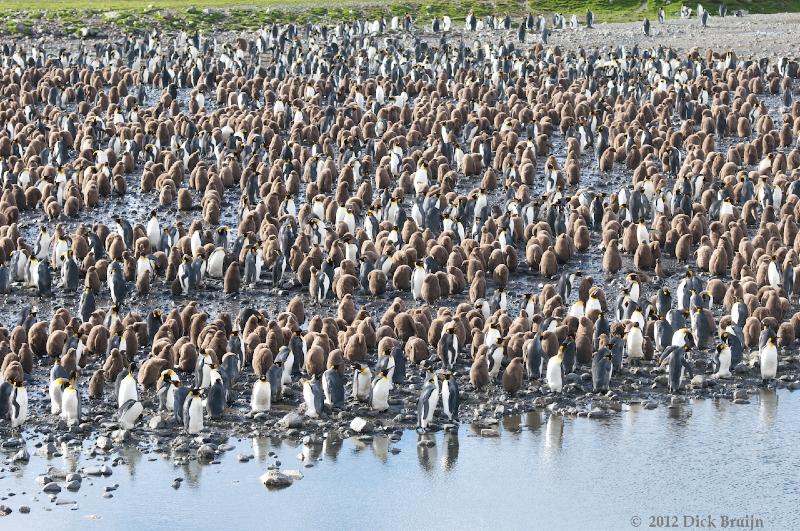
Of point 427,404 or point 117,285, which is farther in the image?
point 117,285

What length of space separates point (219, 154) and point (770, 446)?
597 inches

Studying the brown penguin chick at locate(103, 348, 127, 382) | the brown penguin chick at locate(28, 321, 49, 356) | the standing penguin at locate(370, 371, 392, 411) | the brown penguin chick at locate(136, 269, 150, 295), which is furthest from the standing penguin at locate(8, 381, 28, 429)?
the brown penguin chick at locate(136, 269, 150, 295)

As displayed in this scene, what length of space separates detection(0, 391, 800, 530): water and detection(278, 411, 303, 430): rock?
0.89 feet

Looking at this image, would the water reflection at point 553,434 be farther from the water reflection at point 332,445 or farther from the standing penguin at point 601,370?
the water reflection at point 332,445

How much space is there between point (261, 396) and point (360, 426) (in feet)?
4.22

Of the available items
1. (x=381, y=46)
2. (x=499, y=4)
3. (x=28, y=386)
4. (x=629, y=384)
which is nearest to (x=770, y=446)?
(x=629, y=384)

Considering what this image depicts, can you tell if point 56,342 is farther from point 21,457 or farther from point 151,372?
point 21,457

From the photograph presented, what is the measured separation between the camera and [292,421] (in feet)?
52.2

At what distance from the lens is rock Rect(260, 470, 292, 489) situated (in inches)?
579

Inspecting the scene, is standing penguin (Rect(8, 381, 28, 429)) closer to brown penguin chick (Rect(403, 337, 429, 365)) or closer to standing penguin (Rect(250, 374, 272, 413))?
standing penguin (Rect(250, 374, 272, 413))

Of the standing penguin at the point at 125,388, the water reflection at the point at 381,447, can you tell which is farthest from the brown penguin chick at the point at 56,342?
the water reflection at the point at 381,447

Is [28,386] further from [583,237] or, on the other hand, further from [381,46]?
[381,46]

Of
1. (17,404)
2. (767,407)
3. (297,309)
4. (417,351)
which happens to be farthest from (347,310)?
(767,407)

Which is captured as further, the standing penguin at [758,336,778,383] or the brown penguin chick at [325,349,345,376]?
the standing penguin at [758,336,778,383]
